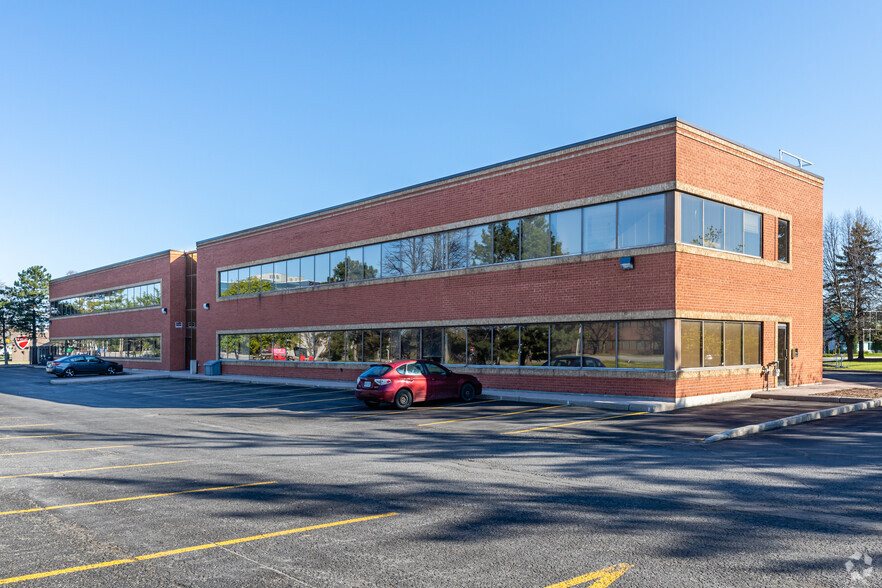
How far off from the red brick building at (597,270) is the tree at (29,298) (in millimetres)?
62933

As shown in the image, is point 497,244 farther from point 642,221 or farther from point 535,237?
point 642,221

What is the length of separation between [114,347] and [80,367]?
996 cm

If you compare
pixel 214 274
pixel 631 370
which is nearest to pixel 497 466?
pixel 631 370

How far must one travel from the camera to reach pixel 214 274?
41.3 m

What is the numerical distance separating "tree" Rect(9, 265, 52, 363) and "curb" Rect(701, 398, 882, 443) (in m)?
82.8

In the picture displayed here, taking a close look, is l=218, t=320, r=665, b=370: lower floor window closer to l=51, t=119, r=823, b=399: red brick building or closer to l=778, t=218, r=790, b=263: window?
l=51, t=119, r=823, b=399: red brick building

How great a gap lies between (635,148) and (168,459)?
16126mm

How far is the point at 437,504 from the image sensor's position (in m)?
8.10

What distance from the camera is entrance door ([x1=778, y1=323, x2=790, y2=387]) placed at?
24984 millimetres

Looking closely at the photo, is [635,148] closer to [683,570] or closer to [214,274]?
[683,570]

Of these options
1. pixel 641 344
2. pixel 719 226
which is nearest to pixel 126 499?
pixel 641 344

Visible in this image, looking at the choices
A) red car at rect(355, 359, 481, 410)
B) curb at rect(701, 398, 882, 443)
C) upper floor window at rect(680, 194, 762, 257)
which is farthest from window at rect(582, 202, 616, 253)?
curb at rect(701, 398, 882, 443)

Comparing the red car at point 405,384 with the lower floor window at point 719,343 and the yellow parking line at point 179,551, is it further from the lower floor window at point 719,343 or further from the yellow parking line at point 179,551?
the yellow parking line at point 179,551

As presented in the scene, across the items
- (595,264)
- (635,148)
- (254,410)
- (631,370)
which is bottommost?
(254,410)
